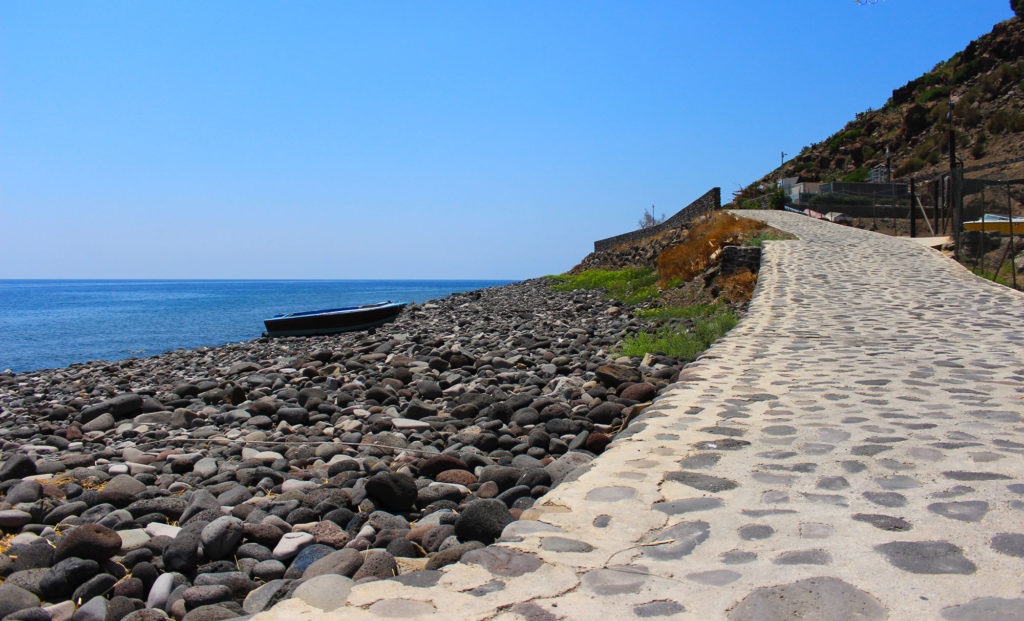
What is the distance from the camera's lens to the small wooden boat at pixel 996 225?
1197 cm

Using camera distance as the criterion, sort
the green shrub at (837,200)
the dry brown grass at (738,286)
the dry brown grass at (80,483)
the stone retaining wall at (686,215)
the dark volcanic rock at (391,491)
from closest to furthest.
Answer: the dark volcanic rock at (391,491)
the dry brown grass at (80,483)
the dry brown grass at (738,286)
the stone retaining wall at (686,215)
the green shrub at (837,200)

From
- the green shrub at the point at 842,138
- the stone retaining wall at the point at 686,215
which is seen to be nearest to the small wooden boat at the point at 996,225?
the stone retaining wall at the point at 686,215

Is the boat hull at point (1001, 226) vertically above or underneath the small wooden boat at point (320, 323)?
above

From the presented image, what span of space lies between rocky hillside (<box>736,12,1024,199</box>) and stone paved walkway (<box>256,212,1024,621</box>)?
34488 mm

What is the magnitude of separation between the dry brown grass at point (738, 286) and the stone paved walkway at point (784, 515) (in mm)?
6791

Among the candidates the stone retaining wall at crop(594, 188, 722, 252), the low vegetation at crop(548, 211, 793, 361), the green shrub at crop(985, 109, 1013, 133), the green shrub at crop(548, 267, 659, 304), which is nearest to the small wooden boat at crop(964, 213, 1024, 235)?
the low vegetation at crop(548, 211, 793, 361)

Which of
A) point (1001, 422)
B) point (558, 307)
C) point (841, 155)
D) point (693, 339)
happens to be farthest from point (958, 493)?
point (841, 155)

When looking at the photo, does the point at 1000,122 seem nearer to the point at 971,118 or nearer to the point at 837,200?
the point at 971,118

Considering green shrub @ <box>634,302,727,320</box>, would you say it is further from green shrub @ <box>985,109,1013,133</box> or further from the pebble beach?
green shrub @ <box>985,109,1013,133</box>

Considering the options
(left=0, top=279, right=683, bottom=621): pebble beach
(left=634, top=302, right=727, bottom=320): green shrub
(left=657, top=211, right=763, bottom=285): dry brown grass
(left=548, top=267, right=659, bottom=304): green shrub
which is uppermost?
(left=657, top=211, right=763, bottom=285): dry brown grass

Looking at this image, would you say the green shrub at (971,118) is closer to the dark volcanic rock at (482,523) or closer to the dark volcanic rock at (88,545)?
the dark volcanic rock at (482,523)

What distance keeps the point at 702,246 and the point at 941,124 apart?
43574 millimetres

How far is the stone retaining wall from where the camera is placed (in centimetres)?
2389

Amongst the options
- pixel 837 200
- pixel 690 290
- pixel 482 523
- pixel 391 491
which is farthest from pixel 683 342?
pixel 837 200
